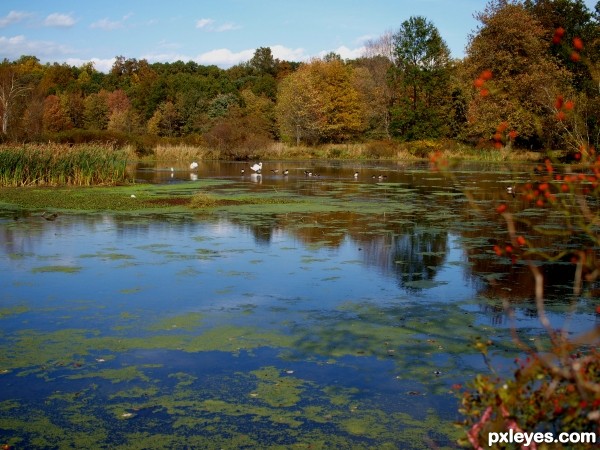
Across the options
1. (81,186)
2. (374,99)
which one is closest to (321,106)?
(374,99)

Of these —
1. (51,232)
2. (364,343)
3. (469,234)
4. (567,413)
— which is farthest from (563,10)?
(567,413)

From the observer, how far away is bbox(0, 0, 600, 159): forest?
137 feet

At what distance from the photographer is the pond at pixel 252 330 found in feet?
14.9

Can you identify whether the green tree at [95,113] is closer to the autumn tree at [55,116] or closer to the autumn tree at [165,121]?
the autumn tree at [55,116]

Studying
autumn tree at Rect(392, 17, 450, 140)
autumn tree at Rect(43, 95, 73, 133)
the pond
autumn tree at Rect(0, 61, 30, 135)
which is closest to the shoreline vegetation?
the pond

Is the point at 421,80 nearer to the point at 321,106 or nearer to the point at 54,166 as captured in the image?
the point at 321,106

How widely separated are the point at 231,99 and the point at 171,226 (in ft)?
163

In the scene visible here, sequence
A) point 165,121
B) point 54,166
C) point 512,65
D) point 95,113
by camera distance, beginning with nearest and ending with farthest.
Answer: point 54,166 < point 512,65 < point 165,121 < point 95,113

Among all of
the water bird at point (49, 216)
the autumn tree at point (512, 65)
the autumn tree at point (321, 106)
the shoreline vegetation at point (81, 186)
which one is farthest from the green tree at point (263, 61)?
the water bird at point (49, 216)

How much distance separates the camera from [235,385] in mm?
5199

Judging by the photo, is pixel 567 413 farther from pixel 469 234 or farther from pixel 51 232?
pixel 51 232

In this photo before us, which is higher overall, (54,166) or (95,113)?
(95,113)

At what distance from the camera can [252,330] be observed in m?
6.63

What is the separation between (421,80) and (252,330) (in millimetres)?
47404
